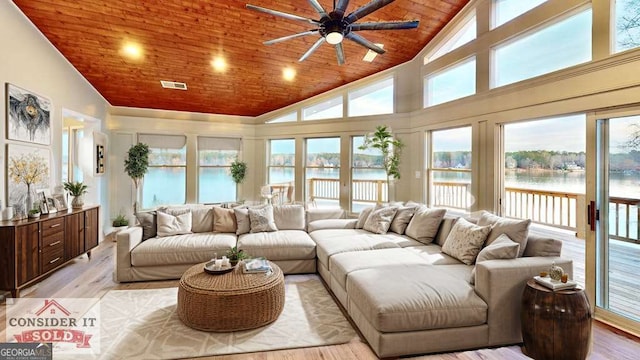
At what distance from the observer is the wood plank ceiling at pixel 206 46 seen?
413cm

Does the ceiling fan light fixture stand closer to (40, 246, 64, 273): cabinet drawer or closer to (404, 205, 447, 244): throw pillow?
(404, 205, 447, 244): throw pillow

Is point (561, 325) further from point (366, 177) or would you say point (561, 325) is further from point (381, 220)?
point (366, 177)

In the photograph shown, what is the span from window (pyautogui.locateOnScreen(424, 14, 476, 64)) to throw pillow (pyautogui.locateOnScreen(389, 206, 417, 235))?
2.81 m

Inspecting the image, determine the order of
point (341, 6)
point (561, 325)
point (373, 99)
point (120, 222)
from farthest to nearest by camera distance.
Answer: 1. point (373, 99)
2. point (120, 222)
3. point (341, 6)
4. point (561, 325)

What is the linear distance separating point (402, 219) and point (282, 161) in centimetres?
406

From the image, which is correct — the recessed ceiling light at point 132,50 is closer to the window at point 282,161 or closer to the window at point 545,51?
the window at point 282,161

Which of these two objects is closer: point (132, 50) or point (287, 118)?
point (132, 50)

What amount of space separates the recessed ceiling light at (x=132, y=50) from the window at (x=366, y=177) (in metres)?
4.17

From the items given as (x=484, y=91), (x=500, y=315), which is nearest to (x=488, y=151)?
(x=484, y=91)

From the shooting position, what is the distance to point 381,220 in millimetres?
4434

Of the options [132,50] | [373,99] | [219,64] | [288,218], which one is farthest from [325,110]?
[132,50]

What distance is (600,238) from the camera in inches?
119

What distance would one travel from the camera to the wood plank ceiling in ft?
13.5

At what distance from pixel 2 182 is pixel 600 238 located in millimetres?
6509
